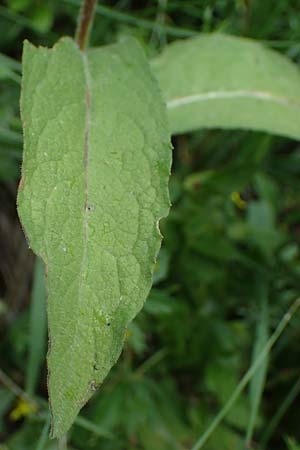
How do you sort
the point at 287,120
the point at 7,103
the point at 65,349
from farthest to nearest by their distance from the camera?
the point at 7,103
the point at 287,120
the point at 65,349

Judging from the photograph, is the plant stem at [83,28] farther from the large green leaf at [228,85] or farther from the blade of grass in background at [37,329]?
the blade of grass in background at [37,329]

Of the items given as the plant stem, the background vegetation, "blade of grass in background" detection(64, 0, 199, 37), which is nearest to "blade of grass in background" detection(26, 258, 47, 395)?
the background vegetation

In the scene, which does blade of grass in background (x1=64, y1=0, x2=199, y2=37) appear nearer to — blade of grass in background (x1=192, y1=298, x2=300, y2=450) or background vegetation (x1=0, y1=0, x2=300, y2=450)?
background vegetation (x1=0, y1=0, x2=300, y2=450)

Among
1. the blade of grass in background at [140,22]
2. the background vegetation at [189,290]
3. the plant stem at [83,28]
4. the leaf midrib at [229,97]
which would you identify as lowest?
the background vegetation at [189,290]

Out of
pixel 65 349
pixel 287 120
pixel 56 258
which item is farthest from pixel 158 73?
pixel 65 349

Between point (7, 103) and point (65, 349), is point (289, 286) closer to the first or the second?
point (7, 103)

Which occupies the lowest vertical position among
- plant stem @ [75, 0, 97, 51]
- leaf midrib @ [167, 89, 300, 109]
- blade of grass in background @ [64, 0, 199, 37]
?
leaf midrib @ [167, 89, 300, 109]

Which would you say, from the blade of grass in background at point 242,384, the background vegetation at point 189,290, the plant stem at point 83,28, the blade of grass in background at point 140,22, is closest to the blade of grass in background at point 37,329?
the background vegetation at point 189,290
